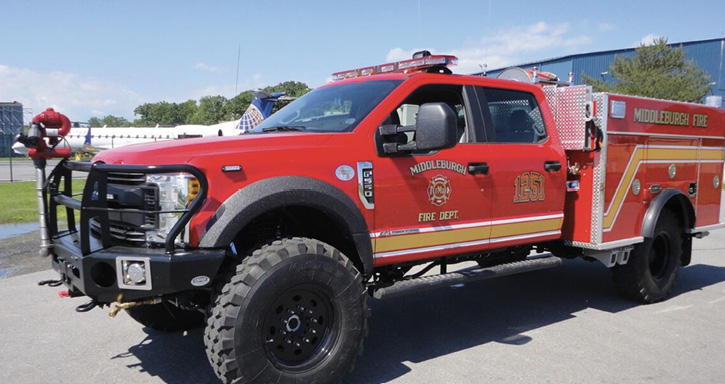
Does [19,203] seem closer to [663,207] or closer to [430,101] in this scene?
[430,101]

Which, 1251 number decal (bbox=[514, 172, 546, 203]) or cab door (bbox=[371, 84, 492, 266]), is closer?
cab door (bbox=[371, 84, 492, 266])

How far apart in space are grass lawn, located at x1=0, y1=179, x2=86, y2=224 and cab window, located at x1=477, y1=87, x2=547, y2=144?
6.10 metres

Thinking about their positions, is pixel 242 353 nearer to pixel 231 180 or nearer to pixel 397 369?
pixel 231 180

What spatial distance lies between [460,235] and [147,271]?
2358 millimetres

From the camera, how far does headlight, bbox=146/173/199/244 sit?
3.16m

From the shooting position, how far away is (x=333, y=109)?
4.43 meters

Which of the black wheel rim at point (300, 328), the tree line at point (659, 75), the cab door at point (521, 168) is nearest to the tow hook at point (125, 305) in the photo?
the black wheel rim at point (300, 328)

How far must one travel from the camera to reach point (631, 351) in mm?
4477

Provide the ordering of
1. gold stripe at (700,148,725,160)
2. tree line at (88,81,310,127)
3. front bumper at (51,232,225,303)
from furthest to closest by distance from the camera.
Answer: tree line at (88,81,310,127)
gold stripe at (700,148,725,160)
front bumper at (51,232,225,303)

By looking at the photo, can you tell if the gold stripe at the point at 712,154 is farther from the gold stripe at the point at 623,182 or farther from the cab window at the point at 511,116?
the cab window at the point at 511,116

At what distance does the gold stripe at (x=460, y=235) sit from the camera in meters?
4.00

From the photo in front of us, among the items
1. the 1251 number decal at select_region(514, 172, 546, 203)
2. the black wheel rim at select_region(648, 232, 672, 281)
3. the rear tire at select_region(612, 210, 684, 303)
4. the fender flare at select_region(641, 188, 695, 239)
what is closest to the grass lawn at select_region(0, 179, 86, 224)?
the 1251 number decal at select_region(514, 172, 546, 203)

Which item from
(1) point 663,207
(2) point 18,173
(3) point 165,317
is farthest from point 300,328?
(2) point 18,173

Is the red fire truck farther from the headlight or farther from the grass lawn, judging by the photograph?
the grass lawn
